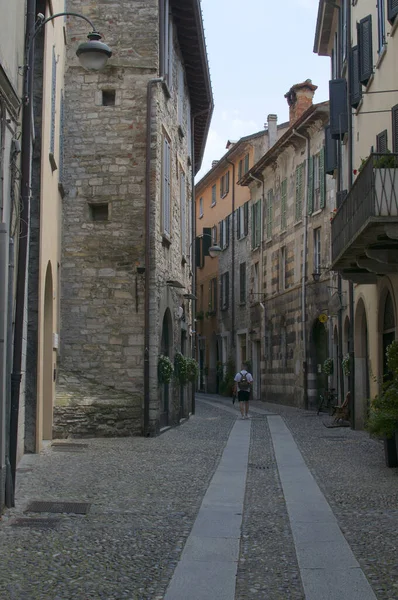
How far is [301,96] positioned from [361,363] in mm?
16071

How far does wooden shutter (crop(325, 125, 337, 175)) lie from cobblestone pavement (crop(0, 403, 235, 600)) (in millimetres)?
10884

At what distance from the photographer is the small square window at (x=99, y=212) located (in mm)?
15758

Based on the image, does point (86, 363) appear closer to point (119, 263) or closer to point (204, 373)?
point (119, 263)

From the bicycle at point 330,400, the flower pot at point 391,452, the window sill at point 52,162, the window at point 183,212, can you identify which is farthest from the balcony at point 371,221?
the bicycle at point 330,400

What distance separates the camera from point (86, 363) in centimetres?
1524

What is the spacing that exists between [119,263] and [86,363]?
193 cm

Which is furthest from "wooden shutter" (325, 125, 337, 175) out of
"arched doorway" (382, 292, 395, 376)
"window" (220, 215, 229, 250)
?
"window" (220, 215, 229, 250)

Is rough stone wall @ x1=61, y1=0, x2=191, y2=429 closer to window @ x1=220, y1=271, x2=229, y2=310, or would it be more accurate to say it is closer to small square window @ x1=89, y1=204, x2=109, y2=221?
small square window @ x1=89, y1=204, x2=109, y2=221

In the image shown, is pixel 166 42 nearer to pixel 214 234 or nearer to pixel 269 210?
pixel 269 210

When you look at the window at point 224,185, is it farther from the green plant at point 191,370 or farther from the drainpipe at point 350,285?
the drainpipe at point 350,285

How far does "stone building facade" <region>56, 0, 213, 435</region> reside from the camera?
15148 mm

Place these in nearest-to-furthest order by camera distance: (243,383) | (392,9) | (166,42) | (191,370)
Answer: (392,9) → (166,42) → (191,370) → (243,383)

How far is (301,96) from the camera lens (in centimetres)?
3083

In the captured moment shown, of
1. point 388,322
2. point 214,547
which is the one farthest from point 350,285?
point 214,547
